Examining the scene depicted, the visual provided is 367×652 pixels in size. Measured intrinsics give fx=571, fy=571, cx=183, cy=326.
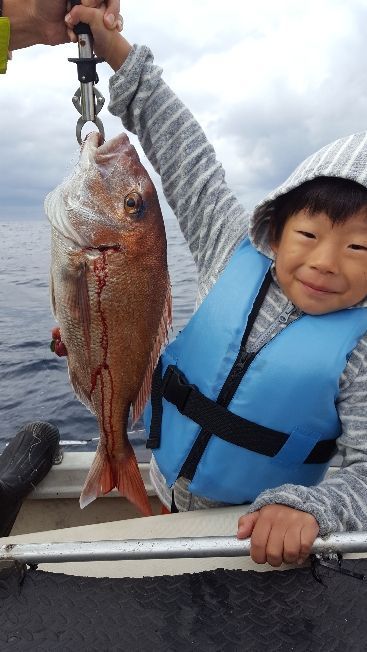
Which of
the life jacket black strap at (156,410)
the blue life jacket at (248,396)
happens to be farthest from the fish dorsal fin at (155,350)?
the life jacket black strap at (156,410)

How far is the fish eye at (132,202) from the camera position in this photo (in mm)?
2053

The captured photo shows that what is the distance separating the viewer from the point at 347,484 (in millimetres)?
2139

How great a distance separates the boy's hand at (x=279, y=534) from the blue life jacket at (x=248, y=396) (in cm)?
59

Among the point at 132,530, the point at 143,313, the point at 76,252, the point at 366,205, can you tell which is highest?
the point at 366,205

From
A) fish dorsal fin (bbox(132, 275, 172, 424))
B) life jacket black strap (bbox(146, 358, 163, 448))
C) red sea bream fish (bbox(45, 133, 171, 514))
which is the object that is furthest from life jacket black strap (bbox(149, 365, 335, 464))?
red sea bream fish (bbox(45, 133, 171, 514))

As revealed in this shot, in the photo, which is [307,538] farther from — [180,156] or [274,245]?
[180,156]

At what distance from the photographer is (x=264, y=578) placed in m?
1.82

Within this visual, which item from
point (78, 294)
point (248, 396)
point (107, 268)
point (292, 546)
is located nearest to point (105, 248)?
point (107, 268)

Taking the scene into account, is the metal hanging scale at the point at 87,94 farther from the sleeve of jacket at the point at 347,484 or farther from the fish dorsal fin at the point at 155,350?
the sleeve of jacket at the point at 347,484

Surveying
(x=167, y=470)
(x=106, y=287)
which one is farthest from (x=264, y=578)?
(x=106, y=287)

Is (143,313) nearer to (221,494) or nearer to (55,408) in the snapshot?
(221,494)

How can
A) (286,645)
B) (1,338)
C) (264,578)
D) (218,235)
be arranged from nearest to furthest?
(286,645) < (264,578) < (218,235) < (1,338)

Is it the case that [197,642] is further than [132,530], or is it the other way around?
[132,530]

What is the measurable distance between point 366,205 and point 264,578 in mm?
1410
